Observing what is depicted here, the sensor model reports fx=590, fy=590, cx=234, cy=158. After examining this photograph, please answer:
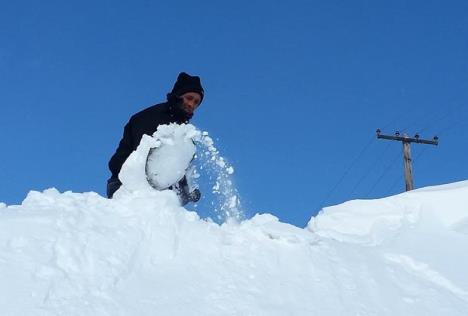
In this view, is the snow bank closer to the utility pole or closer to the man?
the man

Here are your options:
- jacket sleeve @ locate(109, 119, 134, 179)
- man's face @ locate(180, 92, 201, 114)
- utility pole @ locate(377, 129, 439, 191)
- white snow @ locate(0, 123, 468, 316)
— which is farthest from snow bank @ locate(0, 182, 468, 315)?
utility pole @ locate(377, 129, 439, 191)

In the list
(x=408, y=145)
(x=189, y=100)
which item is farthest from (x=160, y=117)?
(x=408, y=145)

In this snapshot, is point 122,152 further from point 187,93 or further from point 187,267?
point 187,267

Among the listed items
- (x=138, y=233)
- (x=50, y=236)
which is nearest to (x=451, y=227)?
(x=138, y=233)

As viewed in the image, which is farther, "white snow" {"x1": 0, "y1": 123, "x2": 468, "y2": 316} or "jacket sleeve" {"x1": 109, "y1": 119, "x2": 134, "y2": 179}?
"jacket sleeve" {"x1": 109, "y1": 119, "x2": 134, "y2": 179}

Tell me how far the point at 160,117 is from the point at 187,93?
0.30 m

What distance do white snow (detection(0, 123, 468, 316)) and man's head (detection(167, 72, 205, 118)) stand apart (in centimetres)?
58

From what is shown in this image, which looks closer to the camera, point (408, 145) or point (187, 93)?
point (187, 93)

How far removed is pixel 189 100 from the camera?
491cm

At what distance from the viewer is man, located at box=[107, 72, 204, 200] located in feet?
A: 15.8

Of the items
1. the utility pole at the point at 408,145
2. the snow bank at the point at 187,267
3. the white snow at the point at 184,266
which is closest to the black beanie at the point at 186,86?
the white snow at the point at 184,266

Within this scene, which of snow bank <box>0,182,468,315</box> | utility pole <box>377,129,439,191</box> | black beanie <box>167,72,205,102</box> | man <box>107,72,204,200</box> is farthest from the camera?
utility pole <box>377,129,439,191</box>

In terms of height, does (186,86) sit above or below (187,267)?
above

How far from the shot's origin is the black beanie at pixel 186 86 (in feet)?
16.1
